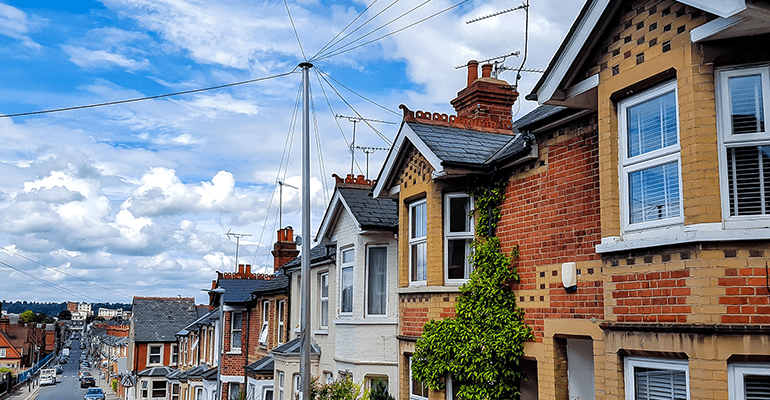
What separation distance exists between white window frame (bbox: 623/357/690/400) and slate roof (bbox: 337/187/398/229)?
847 cm

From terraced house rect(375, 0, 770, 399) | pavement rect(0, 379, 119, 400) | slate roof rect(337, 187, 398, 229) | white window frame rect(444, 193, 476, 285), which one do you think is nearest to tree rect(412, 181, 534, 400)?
terraced house rect(375, 0, 770, 399)

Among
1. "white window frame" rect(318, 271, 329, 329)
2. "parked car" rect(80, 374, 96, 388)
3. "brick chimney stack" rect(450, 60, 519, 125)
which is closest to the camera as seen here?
"brick chimney stack" rect(450, 60, 519, 125)

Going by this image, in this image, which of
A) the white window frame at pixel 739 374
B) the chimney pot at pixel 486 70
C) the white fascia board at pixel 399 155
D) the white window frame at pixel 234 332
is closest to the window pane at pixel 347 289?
the white fascia board at pixel 399 155

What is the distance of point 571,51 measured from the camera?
7.82m

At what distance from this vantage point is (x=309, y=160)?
13.5m

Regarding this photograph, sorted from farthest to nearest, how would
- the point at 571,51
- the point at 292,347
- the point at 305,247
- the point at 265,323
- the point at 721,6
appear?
the point at 265,323, the point at 292,347, the point at 305,247, the point at 571,51, the point at 721,6

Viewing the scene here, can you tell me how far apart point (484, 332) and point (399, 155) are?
14.5 ft

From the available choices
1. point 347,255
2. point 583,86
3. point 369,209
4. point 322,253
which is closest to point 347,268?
point 347,255

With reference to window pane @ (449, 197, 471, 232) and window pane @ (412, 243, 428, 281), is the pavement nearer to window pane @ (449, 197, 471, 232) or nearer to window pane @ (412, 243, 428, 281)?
window pane @ (412, 243, 428, 281)

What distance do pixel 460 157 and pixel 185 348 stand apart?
36503mm

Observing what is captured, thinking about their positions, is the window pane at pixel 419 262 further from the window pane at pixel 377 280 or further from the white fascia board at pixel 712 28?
the white fascia board at pixel 712 28

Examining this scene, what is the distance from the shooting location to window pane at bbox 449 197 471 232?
11.6m

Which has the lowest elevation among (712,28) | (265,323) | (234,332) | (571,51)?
(234,332)

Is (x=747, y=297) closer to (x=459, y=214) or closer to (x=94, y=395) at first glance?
(x=459, y=214)
